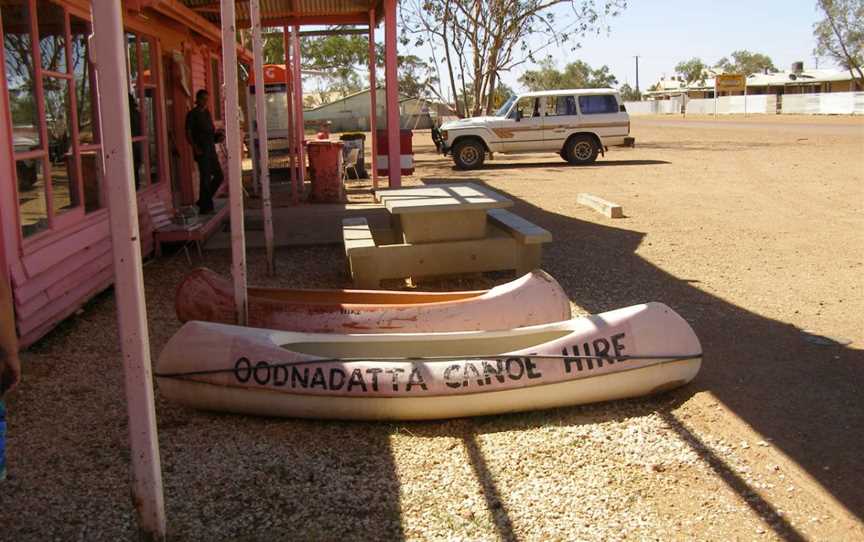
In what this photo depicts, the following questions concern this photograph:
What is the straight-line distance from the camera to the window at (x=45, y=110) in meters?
6.11

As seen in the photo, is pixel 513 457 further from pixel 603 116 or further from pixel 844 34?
pixel 844 34

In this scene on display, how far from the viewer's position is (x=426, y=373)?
4.48 metres

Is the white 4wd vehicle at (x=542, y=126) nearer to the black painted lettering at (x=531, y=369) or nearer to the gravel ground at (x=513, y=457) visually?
the gravel ground at (x=513, y=457)

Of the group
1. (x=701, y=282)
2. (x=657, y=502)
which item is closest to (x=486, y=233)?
(x=701, y=282)

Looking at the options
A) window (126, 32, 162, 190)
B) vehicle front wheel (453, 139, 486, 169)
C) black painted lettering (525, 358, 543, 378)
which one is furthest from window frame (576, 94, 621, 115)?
black painted lettering (525, 358, 543, 378)

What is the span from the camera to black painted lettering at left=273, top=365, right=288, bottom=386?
14.8ft

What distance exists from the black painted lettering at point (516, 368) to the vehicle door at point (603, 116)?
18.1m

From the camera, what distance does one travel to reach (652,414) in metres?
4.69

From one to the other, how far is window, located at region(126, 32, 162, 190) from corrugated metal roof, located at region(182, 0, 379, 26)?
1.64 metres

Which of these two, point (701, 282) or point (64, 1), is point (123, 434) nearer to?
point (64, 1)

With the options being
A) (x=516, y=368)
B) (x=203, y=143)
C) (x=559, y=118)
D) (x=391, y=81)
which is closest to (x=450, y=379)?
(x=516, y=368)

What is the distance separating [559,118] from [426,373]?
59.6 feet

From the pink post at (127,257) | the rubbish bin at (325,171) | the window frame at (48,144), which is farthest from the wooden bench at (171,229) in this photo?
the pink post at (127,257)

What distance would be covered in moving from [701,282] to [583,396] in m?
3.53
